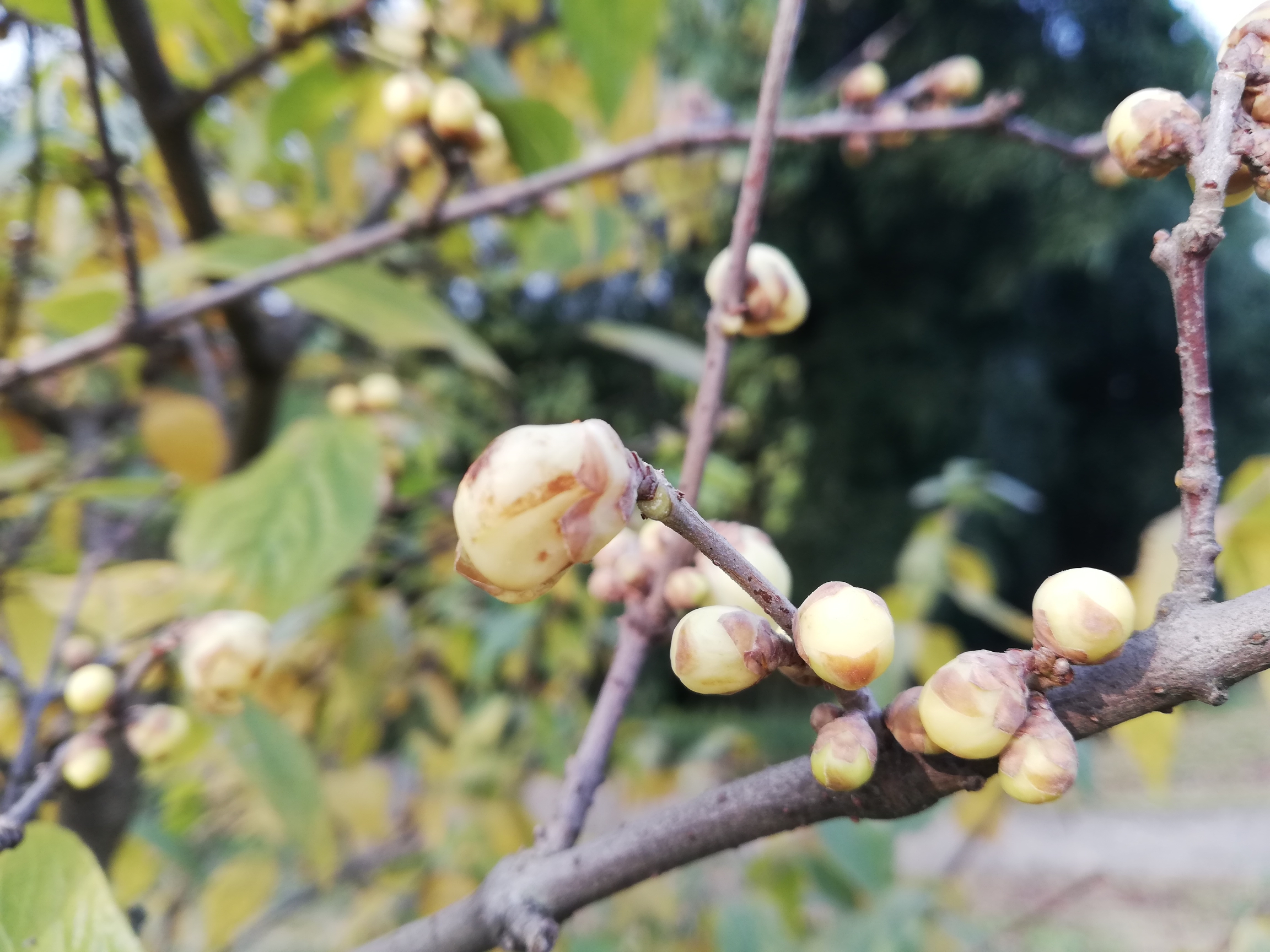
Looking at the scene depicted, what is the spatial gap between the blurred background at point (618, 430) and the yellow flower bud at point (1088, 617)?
0.28m

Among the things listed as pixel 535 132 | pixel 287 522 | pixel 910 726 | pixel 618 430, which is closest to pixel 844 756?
pixel 910 726

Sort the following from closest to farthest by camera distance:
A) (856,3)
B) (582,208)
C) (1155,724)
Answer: (1155,724) → (582,208) → (856,3)

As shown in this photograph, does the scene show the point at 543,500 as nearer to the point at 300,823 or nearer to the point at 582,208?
the point at 300,823

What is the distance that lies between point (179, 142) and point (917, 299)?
8.23 ft

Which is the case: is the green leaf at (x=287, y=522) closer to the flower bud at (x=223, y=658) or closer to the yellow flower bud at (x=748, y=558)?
the flower bud at (x=223, y=658)

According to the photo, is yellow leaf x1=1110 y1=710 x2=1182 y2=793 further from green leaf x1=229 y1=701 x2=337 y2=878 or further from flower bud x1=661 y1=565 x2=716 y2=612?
green leaf x1=229 y1=701 x2=337 y2=878

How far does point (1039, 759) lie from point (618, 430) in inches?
58.5

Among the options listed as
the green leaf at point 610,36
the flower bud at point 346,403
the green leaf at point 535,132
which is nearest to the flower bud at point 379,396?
the flower bud at point 346,403

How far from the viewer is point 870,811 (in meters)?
0.20

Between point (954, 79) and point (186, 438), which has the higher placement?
point (954, 79)

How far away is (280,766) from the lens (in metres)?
0.54

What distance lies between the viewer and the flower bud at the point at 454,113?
0.48 metres

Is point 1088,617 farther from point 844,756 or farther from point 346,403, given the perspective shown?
point 346,403

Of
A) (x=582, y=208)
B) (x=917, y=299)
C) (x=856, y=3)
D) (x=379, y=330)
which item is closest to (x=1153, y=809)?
(x=917, y=299)
